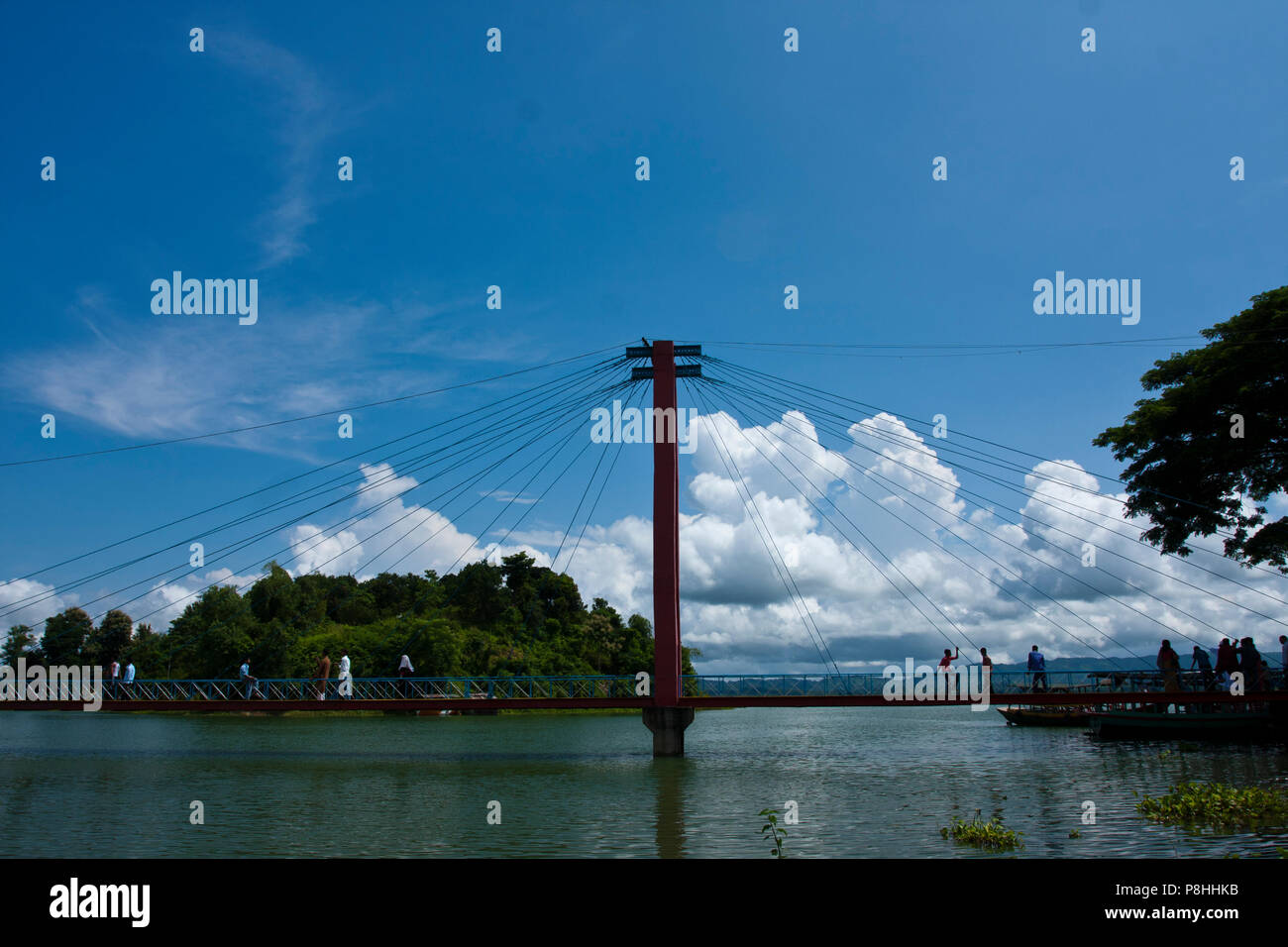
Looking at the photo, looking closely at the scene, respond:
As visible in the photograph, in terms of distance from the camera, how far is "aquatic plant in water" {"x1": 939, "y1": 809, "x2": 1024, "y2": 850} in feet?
45.8

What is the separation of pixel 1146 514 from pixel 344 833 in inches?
1209

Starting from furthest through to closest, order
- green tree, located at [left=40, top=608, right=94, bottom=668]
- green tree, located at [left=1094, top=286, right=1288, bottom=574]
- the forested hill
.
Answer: green tree, located at [left=40, top=608, right=94, bottom=668] → the forested hill → green tree, located at [left=1094, top=286, right=1288, bottom=574]

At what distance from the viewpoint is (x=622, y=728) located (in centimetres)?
5806

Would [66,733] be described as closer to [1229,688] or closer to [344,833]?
[344,833]

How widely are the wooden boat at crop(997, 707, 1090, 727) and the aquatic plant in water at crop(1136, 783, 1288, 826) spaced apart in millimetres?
31716

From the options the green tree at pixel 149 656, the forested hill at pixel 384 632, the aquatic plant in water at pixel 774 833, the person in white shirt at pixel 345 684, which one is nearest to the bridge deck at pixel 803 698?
the person in white shirt at pixel 345 684

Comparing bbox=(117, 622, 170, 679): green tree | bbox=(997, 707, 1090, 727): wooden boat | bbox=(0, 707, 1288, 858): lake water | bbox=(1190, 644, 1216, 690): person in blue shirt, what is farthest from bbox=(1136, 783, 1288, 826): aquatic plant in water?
bbox=(117, 622, 170, 679): green tree

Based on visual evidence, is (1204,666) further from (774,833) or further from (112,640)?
(112,640)

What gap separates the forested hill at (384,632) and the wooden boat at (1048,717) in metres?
37.8

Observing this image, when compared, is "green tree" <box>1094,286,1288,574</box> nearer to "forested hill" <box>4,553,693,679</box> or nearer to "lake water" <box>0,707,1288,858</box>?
"lake water" <box>0,707,1288,858</box>

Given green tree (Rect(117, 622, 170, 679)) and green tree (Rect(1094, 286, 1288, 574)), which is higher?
green tree (Rect(1094, 286, 1288, 574))

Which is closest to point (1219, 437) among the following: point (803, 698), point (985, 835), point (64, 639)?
point (803, 698)
